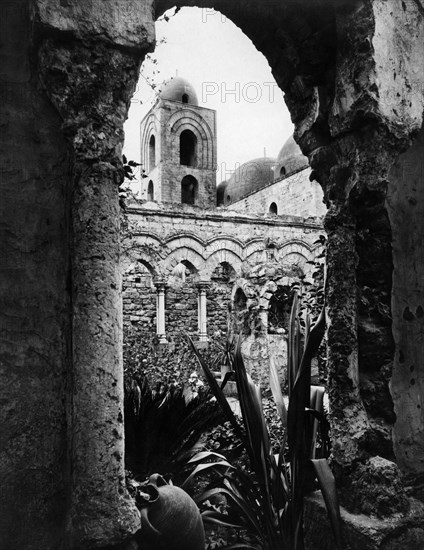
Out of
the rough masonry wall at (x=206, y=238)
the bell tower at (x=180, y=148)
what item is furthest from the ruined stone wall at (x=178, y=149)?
the rough masonry wall at (x=206, y=238)

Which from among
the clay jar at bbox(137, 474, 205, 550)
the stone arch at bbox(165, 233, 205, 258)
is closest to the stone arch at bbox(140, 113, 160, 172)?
the stone arch at bbox(165, 233, 205, 258)

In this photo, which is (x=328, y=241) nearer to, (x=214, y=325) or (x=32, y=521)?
(x=32, y=521)

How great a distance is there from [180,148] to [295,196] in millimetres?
12295

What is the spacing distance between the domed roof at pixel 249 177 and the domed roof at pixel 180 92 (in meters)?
5.41

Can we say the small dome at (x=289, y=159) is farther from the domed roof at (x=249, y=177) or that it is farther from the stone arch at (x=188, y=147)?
the stone arch at (x=188, y=147)

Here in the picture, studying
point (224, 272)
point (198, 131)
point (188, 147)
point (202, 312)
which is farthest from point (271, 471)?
point (188, 147)

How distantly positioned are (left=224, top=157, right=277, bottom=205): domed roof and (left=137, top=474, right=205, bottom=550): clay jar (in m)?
28.6

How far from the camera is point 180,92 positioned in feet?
109

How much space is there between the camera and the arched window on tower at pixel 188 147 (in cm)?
3231

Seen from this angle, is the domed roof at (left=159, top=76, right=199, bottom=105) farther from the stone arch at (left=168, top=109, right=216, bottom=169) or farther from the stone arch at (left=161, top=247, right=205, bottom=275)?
the stone arch at (left=161, top=247, right=205, bottom=275)

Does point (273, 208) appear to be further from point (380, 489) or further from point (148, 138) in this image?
point (380, 489)

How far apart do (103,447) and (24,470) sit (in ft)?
1.20

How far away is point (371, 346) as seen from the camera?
9.34 ft

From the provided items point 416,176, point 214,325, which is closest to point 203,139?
point 214,325
